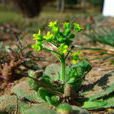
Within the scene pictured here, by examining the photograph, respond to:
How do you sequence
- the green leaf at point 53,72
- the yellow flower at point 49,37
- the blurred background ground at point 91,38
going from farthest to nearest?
1. the blurred background ground at point 91,38
2. the green leaf at point 53,72
3. the yellow flower at point 49,37

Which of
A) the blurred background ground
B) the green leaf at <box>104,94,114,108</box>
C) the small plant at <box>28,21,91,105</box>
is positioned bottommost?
the blurred background ground

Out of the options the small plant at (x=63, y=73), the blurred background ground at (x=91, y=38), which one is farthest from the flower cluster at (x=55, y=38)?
the blurred background ground at (x=91, y=38)

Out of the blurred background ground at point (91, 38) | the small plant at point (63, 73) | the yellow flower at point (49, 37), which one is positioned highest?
the yellow flower at point (49, 37)

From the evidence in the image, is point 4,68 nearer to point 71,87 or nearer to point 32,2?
point 71,87

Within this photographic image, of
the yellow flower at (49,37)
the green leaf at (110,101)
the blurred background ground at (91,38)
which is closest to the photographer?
the green leaf at (110,101)

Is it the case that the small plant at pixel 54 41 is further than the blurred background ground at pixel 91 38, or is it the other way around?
the blurred background ground at pixel 91 38

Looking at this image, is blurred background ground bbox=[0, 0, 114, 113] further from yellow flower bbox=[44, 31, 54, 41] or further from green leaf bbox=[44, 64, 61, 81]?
yellow flower bbox=[44, 31, 54, 41]

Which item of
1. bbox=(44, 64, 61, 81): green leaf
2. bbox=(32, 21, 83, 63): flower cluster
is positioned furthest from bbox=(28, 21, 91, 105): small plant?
bbox=(44, 64, 61, 81): green leaf

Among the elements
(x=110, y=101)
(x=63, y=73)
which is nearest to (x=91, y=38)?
(x=63, y=73)

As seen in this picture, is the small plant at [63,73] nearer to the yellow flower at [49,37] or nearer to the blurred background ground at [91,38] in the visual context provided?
the yellow flower at [49,37]

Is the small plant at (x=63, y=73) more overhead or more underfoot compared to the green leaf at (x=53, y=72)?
more overhead
